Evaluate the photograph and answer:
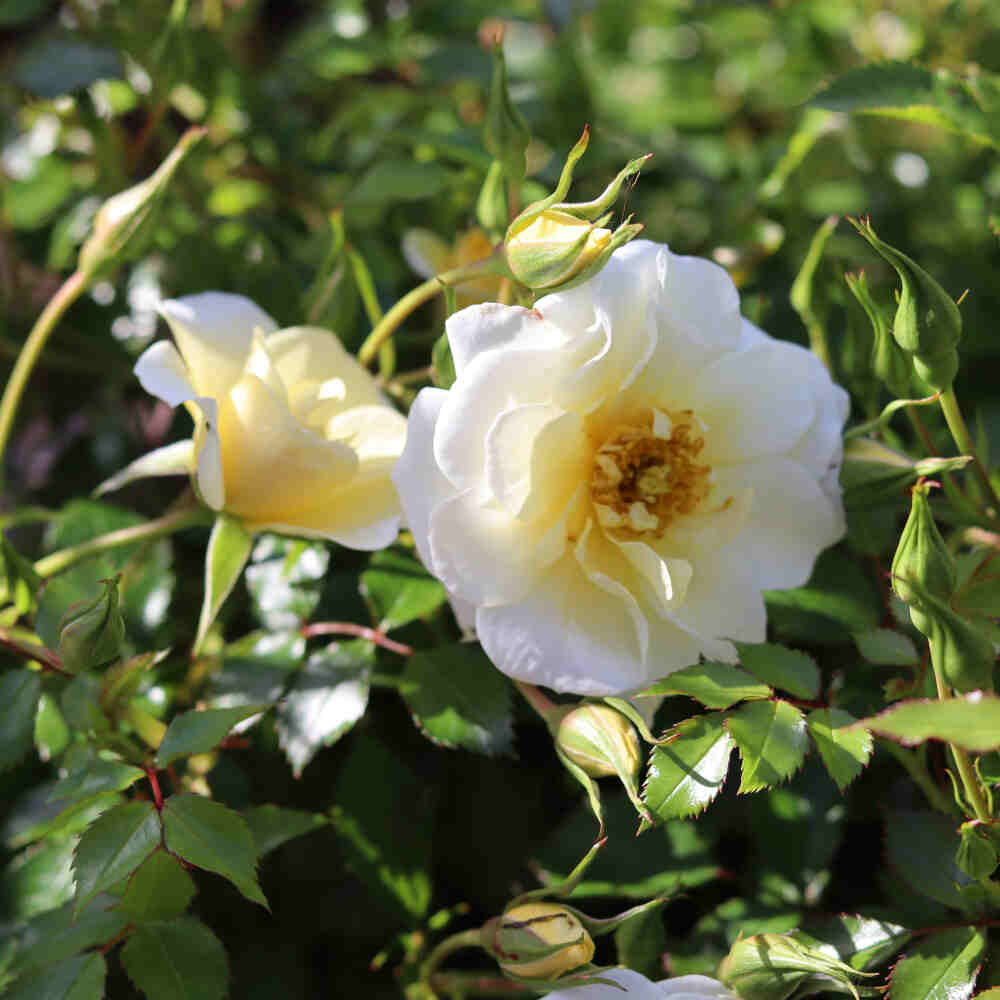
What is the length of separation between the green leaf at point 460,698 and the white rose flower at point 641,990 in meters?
0.16

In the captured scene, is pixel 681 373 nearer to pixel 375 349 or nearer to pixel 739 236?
pixel 375 349

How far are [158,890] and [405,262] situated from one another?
0.71 metres

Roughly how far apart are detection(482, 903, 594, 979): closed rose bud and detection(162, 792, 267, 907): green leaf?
142 mm

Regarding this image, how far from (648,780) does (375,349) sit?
367 mm

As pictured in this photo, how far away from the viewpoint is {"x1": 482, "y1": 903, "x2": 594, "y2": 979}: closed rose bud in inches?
22.7

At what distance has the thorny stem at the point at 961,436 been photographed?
662mm

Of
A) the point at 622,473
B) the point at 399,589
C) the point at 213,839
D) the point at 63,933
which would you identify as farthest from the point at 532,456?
the point at 63,933

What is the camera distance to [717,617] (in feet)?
2.16

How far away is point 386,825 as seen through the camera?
0.76m

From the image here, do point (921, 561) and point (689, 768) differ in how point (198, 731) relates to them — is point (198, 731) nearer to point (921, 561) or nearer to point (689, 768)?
point (689, 768)

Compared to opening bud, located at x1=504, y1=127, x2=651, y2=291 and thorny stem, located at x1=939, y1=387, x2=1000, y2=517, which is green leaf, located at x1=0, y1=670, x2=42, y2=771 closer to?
opening bud, located at x1=504, y1=127, x2=651, y2=291

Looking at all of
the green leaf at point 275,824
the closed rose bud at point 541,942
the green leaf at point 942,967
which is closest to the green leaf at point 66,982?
the green leaf at point 275,824

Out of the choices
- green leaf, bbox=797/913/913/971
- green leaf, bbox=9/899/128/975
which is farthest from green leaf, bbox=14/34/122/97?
green leaf, bbox=797/913/913/971

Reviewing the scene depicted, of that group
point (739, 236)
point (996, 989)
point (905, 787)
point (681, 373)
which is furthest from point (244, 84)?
point (996, 989)
